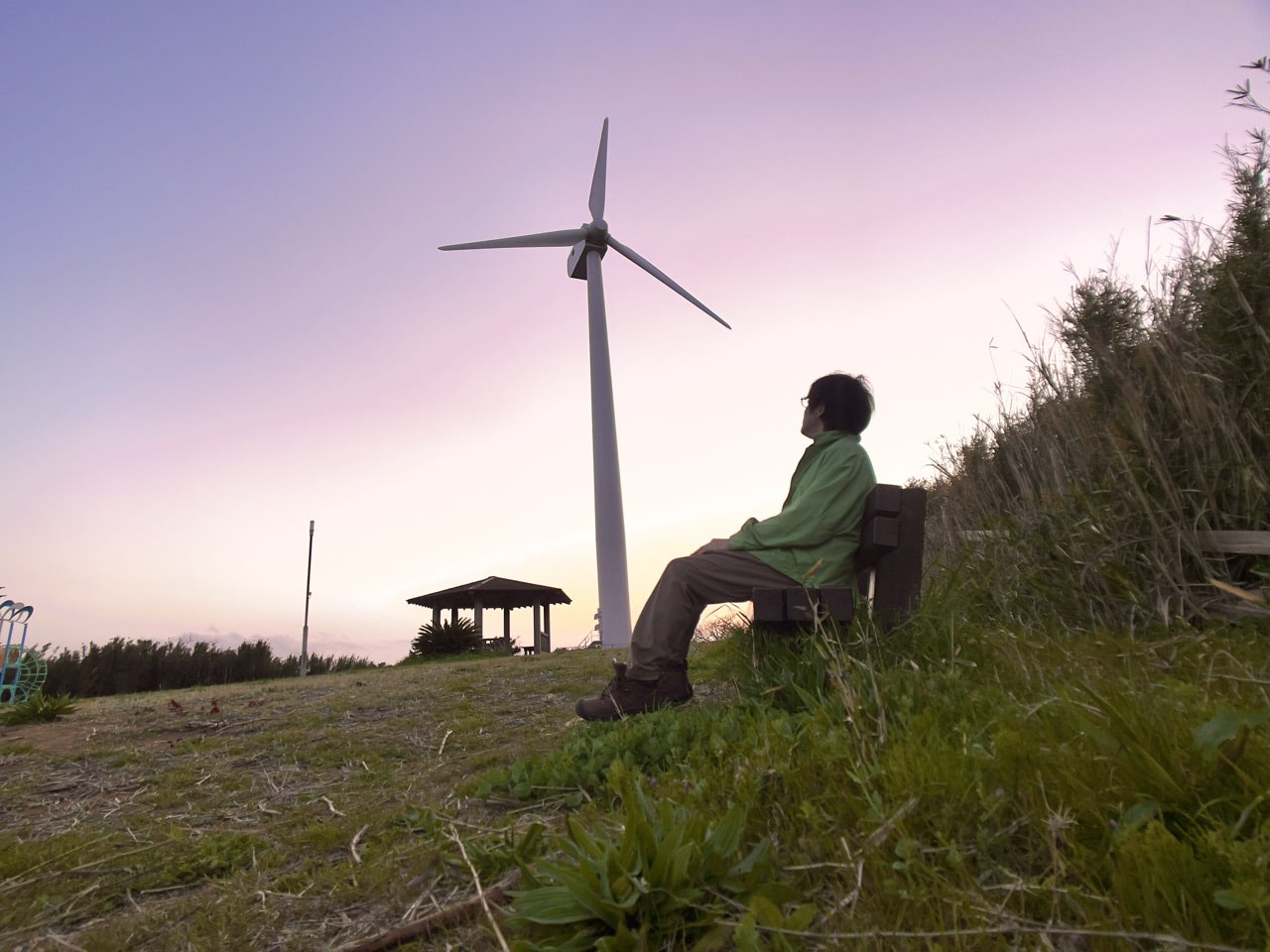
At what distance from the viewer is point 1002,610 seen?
439 centimetres

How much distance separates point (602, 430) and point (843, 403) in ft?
43.6

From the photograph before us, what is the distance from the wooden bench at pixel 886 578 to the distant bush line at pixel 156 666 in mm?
17501

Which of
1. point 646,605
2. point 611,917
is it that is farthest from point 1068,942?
point 646,605

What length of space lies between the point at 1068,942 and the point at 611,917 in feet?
3.13

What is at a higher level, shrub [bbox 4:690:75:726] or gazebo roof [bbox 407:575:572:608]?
gazebo roof [bbox 407:575:572:608]

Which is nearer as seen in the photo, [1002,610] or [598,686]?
[1002,610]

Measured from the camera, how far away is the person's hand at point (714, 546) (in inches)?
173

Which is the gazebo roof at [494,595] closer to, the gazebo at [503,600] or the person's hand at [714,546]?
the gazebo at [503,600]

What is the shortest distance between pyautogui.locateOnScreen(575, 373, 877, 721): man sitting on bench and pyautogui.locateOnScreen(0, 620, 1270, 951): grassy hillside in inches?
17.4

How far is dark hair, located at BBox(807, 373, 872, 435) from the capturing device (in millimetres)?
4500

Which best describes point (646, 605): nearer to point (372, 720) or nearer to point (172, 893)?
point (172, 893)

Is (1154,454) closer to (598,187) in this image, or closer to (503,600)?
(598,187)

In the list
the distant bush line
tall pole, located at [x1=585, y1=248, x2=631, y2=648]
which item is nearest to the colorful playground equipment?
the distant bush line

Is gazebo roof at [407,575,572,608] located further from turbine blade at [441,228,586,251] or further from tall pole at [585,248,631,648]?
turbine blade at [441,228,586,251]
